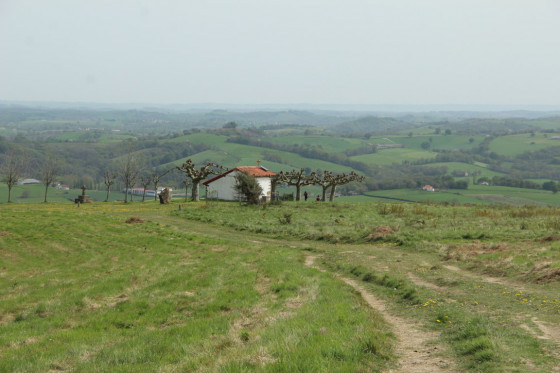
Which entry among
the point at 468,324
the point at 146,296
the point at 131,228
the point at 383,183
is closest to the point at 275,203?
the point at 131,228

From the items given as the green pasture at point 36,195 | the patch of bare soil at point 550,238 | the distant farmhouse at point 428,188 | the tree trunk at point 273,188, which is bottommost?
the green pasture at point 36,195

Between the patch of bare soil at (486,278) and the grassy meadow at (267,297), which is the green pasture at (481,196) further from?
the patch of bare soil at (486,278)

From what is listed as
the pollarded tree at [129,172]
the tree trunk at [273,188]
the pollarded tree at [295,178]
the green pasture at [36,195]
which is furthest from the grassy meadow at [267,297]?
the green pasture at [36,195]

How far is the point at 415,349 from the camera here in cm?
1067

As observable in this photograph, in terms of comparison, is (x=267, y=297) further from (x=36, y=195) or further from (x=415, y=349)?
(x=36, y=195)

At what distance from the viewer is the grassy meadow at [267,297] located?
33.2 ft

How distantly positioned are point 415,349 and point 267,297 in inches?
280

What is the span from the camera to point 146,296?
17.9 metres

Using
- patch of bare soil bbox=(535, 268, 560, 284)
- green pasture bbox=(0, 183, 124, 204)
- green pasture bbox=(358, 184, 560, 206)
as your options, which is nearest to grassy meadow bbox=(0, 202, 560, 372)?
patch of bare soil bbox=(535, 268, 560, 284)

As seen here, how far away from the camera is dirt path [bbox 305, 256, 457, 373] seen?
932 cm

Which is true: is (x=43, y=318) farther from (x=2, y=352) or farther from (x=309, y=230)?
(x=309, y=230)

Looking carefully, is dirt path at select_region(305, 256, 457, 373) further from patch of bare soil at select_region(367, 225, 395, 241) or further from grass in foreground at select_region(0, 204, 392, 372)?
patch of bare soil at select_region(367, 225, 395, 241)

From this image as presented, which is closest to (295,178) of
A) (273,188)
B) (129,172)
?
(273,188)

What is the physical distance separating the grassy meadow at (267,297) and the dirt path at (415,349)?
0.22 metres
